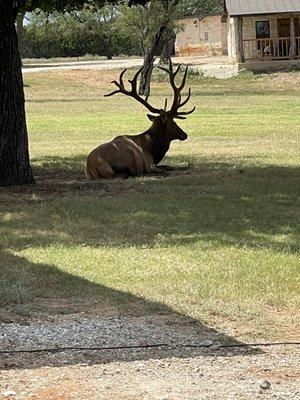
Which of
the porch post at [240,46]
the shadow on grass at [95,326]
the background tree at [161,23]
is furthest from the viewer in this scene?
the porch post at [240,46]

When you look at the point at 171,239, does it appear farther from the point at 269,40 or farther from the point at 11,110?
the point at 269,40

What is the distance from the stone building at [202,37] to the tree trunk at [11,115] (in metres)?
55.3

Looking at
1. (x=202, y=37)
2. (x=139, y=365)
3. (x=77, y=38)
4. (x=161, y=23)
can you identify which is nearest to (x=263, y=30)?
(x=161, y=23)

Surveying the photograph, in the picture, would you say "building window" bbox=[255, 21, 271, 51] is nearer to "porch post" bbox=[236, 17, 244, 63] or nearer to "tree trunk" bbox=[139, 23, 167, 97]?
"porch post" bbox=[236, 17, 244, 63]

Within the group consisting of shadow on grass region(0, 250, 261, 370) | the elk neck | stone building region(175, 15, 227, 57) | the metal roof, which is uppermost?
the metal roof

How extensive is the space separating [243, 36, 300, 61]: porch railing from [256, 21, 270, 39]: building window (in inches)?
98.5

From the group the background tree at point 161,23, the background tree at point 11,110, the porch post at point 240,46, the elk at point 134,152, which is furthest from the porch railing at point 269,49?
the background tree at point 11,110

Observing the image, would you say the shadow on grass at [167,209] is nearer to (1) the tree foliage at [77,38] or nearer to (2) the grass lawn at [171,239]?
(2) the grass lawn at [171,239]

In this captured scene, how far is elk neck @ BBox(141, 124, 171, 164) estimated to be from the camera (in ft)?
55.8

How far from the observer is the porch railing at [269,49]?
53862 mm

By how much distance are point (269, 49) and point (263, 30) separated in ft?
14.7

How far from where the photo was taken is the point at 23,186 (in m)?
15.0

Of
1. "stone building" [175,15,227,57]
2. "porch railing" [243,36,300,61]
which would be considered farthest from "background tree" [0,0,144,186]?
"stone building" [175,15,227,57]

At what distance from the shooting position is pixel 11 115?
1519 cm
